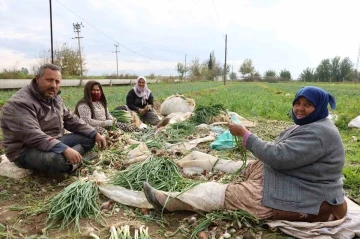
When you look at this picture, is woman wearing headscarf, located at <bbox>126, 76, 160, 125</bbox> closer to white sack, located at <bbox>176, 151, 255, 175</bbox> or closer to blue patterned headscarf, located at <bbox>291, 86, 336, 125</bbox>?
white sack, located at <bbox>176, 151, 255, 175</bbox>

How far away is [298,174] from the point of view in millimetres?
2205

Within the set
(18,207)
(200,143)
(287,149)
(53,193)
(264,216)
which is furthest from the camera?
(200,143)

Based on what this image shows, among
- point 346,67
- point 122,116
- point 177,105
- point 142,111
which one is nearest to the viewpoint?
point 122,116

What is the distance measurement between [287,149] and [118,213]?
145 centimetres

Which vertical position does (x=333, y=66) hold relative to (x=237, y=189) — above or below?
above

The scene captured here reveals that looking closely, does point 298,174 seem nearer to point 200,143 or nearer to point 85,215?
point 85,215

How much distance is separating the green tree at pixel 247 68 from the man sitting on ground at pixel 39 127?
73.7m

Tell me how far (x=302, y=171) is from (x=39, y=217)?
206 cm

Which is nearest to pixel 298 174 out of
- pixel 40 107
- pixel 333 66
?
pixel 40 107

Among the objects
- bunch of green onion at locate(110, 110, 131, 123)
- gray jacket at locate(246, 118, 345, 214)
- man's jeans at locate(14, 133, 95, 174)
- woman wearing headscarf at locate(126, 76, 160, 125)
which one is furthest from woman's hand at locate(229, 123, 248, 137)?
woman wearing headscarf at locate(126, 76, 160, 125)

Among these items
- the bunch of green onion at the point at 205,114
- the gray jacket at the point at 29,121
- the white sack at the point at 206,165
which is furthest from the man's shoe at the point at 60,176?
the bunch of green onion at the point at 205,114

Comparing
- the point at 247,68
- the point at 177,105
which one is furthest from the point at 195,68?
the point at 177,105

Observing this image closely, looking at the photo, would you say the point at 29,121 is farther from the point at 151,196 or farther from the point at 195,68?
the point at 195,68

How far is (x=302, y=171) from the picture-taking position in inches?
86.2
